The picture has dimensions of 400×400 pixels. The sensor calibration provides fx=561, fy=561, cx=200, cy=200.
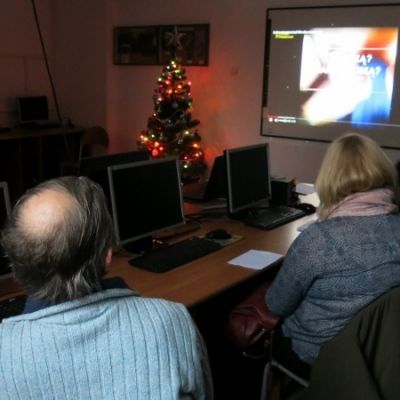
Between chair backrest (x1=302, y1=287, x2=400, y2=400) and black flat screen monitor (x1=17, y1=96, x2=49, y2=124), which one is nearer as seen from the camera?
chair backrest (x1=302, y1=287, x2=400, y2=400)

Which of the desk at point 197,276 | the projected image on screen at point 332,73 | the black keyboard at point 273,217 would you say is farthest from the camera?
the projected image on screen at point 332,73

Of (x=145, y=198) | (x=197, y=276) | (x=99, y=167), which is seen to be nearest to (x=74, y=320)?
(x=197, y=276)

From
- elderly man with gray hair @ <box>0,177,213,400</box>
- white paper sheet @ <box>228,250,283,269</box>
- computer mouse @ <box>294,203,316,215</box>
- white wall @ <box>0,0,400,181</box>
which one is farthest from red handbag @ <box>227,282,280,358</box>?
white wall @ <box>0,0,400,181</box>

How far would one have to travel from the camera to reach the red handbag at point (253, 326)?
2.18 meters

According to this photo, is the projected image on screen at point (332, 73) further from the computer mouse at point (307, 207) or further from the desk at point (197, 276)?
the desk at point (197, 276)

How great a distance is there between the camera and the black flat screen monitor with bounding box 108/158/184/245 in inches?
94.1

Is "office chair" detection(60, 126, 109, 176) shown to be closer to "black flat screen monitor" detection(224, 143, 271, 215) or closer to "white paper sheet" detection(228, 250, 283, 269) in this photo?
"black flat screen monitor" detection(224, 143, 271, 215)

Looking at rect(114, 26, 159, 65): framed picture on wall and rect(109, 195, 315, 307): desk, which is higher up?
rect(114, 26, 159, 65): framed picture on wall

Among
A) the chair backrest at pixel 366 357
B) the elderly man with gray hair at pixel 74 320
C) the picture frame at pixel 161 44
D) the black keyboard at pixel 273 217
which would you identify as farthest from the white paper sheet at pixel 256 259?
the picture frame at pixel 161 44

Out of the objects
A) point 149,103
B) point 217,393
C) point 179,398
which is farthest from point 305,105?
point 179,398

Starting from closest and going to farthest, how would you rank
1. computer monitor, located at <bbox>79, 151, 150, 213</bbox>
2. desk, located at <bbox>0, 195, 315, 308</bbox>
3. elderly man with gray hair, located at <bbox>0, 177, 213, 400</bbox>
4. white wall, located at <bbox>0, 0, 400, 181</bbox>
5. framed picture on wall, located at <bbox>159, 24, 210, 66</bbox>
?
1. elderly man with gray hair, located at <bbox>0, 177, 213, 400</bbox>
2. desk, located at <bbox>0, 195, 315, 308</bbox>
3. computer monitor, located at <bbox>79, 151, 150, 213</bbox>
4. white wall, located at <bbox>0, 0, 400, 181</bbox>
5. framed picture on wall, located at <bbox>159, 24, 210, 66</bbox>

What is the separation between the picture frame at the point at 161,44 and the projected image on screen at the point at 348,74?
111 centimetres

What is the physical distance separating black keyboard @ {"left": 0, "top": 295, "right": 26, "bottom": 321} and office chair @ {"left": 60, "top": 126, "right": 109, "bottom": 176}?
3.91 m

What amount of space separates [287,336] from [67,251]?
1.28 m
